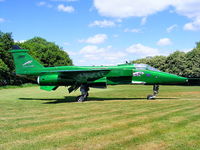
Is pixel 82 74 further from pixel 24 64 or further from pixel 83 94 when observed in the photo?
pixel 24 64

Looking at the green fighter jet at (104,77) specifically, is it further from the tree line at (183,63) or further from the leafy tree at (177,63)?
the leafy tree at (177,63)

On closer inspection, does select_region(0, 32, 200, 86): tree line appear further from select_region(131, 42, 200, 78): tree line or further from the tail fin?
the tail fin

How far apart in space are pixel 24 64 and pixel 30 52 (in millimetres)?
48613

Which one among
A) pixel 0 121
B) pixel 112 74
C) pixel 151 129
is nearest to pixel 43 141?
pixel 151 129

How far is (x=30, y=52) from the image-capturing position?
226 ft

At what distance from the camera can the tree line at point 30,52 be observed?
5838cm

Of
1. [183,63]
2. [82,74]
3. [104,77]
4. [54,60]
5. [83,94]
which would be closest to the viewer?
Result: [82,74]

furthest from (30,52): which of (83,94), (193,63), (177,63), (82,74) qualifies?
(82,74)

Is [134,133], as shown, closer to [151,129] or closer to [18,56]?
[151,129]

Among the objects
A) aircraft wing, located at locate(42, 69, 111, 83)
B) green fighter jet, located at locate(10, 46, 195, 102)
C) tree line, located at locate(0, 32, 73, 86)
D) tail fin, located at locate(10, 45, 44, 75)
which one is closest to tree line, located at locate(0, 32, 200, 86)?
tree line, located at locate(0, 32, 73, 86)

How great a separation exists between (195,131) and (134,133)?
231 centimetres

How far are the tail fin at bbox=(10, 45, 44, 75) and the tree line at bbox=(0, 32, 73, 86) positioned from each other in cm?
1845

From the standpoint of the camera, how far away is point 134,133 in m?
8.11

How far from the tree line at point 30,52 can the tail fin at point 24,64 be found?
18.4 meters
